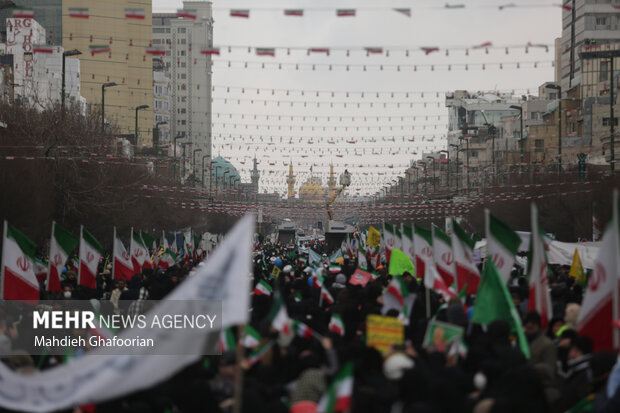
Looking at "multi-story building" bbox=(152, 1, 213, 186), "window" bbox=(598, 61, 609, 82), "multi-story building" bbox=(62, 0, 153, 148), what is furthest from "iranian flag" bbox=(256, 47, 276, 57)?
"multi-story building" bbox=(152, 1, 213, 186)

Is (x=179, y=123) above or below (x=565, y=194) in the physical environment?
above

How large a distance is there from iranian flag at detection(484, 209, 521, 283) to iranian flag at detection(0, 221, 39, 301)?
679 cm

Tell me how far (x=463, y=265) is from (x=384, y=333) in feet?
20.1

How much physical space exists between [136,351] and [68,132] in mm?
33489

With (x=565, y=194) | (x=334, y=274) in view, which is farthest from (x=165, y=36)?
(x=334, y=274)

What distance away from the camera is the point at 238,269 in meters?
7.03

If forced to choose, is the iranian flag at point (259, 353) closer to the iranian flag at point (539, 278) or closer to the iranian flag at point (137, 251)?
the iranian flag at point (539, 278)

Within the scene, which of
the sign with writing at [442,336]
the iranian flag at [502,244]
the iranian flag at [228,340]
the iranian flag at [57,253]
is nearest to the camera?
the sign with writing at [442,336]

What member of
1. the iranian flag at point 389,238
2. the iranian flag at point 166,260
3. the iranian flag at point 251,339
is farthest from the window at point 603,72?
the iranian flag at point 251,339

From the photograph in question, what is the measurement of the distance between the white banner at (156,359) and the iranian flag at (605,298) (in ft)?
12.3

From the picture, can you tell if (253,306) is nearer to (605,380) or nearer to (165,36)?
(605,380)

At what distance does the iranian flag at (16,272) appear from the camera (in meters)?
15.3

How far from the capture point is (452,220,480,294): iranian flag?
49.4ft

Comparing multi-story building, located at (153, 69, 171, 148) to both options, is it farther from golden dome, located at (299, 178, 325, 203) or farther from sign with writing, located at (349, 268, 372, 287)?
sign with writing, located at (349, 268, 372, 287)
